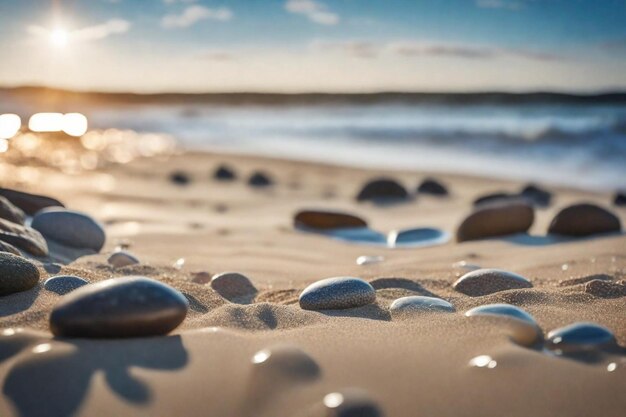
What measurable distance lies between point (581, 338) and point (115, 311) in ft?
3.82

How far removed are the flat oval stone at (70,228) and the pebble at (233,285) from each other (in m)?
1.07

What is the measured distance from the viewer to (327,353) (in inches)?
63.7

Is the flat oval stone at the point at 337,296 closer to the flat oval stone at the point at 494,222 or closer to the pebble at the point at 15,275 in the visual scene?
the pebble at the point at 15,275

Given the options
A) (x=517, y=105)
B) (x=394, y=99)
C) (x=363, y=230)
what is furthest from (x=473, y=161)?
(x=394, y=99)

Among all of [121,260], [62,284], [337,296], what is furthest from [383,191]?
[62,284]

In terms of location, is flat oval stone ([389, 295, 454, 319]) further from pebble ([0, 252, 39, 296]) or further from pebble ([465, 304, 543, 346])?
pebble ([0, 252, 39, 296])

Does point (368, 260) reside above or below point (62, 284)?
below

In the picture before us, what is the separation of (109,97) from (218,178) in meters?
63.9

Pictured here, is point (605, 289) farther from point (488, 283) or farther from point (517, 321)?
point (517, 321)

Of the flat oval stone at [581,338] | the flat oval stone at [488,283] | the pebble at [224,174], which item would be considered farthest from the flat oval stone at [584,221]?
the pebble at [224,174]

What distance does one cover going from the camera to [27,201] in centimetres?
426

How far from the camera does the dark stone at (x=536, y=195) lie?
628 centimetres

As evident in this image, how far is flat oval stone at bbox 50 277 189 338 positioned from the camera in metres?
1.60

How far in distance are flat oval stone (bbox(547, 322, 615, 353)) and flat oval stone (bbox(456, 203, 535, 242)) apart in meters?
2.45
